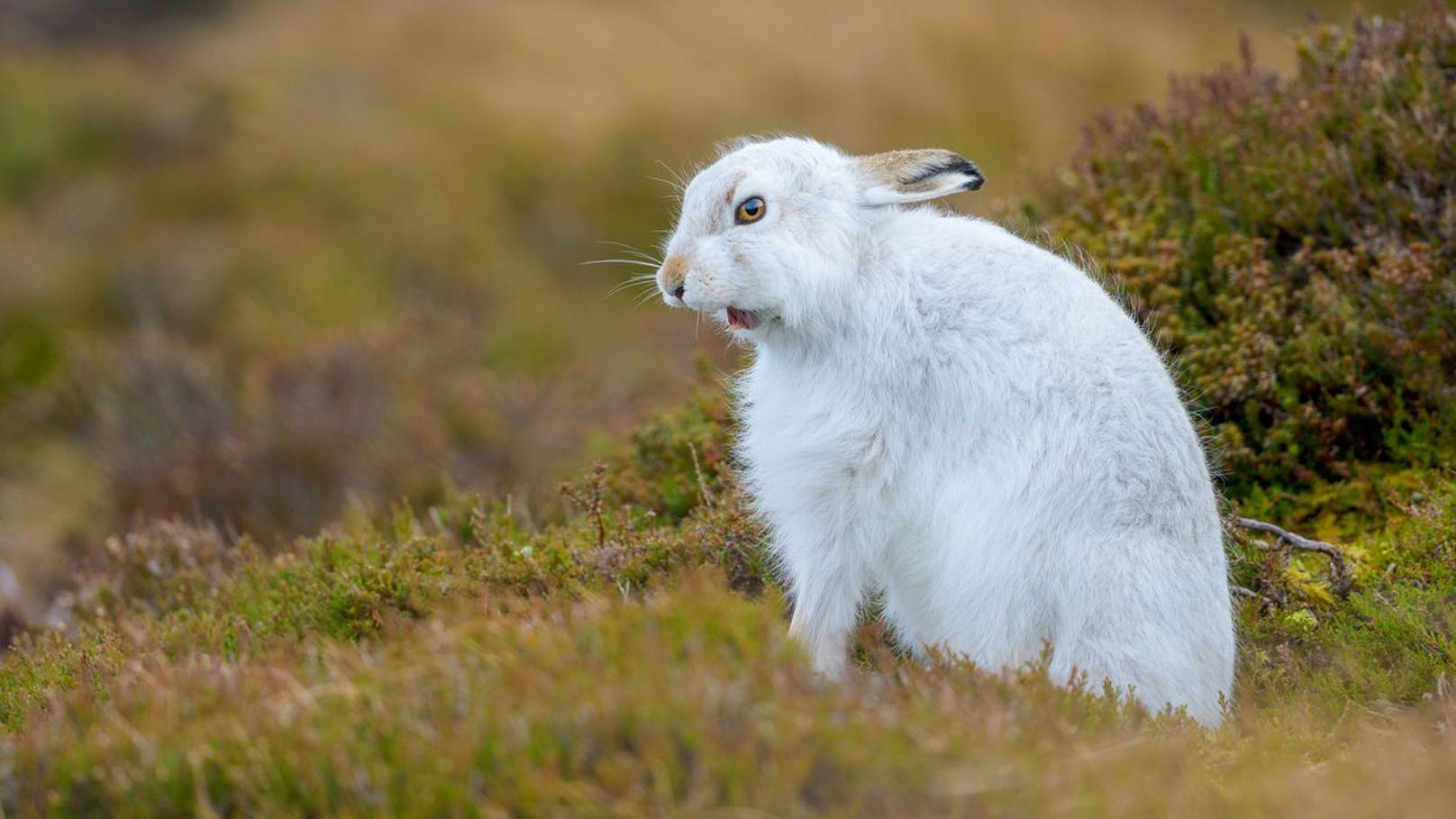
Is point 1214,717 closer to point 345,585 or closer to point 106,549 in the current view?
point 345,585

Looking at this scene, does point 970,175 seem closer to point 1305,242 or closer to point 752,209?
point 752,209

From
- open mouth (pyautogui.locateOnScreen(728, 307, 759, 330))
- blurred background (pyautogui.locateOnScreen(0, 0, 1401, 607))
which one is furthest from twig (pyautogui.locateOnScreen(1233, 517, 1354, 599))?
blurred background (pyautogui.locateOnScreen(0, 0, 1401, 607))

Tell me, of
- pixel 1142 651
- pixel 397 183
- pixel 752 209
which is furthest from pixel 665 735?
pixel 397 183

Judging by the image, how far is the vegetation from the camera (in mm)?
3402

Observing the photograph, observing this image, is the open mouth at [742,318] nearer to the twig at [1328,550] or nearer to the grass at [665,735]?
the grass at [665,735]

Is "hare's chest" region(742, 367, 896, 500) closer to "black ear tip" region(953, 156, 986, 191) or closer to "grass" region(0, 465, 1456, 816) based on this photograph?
"grass" region(0, 465, 1456, 816)

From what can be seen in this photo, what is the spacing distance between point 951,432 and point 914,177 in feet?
2.92

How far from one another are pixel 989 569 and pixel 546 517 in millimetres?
2898

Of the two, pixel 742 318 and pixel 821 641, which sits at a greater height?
pixel 742 318

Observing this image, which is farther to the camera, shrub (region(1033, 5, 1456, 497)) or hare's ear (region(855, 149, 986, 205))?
shrub (region(1033, 5, 1456, 497))

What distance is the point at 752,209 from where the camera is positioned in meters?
5.15

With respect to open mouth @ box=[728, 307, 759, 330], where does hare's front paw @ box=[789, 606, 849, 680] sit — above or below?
below

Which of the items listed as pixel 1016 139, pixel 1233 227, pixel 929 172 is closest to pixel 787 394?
pixel 929 172

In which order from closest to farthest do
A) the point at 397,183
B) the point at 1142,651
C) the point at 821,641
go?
the point at 1142,651, the point at 821,641, the point at 397,183
